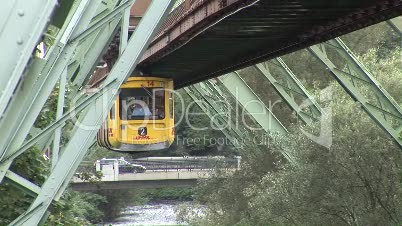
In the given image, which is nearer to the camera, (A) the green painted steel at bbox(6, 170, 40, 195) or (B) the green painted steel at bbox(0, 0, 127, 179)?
(B) the green painted steel at bbox(0, 0, 127, 179)

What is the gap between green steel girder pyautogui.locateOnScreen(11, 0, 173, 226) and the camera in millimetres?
5633

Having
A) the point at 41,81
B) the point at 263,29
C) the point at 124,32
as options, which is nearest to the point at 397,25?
the point at 263,29

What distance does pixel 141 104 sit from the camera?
20594 mm

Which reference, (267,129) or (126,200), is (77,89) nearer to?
(267,129)

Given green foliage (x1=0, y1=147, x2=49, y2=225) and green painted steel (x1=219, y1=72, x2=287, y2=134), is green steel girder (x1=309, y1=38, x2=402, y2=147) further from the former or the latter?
green foliage (x1=0, y1=147, x2=49, y2=225)

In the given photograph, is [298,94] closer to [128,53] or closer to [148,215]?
[128,53]

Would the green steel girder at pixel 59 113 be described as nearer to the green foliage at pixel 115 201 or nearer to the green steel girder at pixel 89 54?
the green steel girder at pixel 89 54

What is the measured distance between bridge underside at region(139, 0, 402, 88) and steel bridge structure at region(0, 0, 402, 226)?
24mm

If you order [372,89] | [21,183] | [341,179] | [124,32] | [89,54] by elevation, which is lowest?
[21,183]

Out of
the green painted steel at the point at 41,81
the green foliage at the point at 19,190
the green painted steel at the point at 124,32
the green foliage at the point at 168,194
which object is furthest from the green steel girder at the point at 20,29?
the green foliage at the point at 168,194

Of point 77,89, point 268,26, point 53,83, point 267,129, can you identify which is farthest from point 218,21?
point 267,129

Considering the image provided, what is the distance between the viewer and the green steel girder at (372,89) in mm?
16438

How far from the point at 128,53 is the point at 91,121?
670 mm

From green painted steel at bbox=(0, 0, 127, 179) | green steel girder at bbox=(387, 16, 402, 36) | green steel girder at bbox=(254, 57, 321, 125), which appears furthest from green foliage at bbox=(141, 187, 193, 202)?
green painted steel at bbox=(0, 0, 127, 179)
